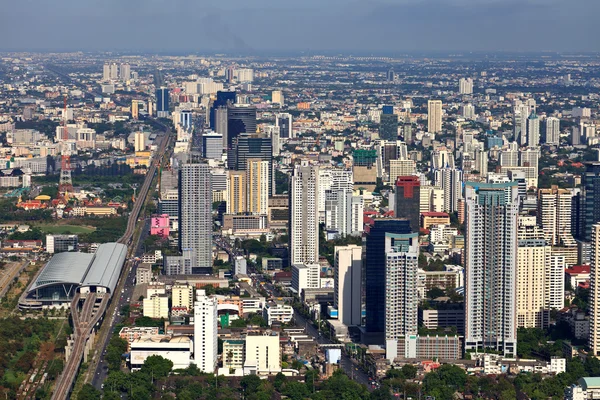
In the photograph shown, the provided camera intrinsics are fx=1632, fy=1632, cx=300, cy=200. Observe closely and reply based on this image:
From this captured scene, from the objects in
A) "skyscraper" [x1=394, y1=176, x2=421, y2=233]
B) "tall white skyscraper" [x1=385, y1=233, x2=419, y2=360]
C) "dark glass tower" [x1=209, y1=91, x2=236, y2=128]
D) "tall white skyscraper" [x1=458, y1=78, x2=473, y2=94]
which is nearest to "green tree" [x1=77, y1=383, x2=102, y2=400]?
"tall white skyscraper" [x1=385, y1=233, x2=419, y2=360]

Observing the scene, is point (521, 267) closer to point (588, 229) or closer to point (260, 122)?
point (588, 229)

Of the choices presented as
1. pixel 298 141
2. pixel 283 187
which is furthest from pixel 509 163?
pixel 298 141

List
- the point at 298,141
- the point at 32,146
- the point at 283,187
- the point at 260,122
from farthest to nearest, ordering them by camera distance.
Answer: the point at 260,122 → the point at 298,141 → the point at 32,146 → the point at 283,187

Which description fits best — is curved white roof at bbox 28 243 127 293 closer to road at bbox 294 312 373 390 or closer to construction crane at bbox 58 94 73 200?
road at bbox 294 312 373 390

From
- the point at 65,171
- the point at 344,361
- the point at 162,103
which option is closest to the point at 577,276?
the point at 344,361

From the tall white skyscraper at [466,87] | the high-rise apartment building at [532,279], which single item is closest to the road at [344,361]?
the high-rise apartment building at [532,279]

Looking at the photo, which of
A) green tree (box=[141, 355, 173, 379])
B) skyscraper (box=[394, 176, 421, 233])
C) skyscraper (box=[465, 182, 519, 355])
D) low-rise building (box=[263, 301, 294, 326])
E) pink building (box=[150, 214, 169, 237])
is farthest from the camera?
pink building (box=[150, 214, 169, 237])
